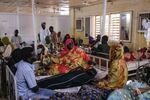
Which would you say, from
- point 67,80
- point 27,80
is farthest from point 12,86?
point 67,80

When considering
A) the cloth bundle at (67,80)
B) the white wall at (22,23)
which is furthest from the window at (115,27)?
the cloth bundle at (67,80)

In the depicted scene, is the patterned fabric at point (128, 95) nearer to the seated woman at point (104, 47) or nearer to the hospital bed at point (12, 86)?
the hospital bed at point (12, 86)

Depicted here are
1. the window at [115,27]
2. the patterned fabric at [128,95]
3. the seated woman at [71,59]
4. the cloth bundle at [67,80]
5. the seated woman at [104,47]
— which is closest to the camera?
the patterned fabric at [128,95]

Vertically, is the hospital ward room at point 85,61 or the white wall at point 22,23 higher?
the white wall at point 22,23

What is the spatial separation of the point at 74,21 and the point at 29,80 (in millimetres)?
7558

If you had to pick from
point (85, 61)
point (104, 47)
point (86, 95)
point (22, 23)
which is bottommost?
point (86, 95)

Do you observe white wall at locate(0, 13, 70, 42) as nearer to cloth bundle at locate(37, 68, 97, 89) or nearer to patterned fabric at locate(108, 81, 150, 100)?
cloth bundle at locate(37, 68, 97, 89)

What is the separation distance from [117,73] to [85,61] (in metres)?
1.29

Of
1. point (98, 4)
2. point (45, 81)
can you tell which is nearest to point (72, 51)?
point (45, 81)

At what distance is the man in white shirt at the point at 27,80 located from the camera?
2.76m

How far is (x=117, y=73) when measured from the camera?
10.2 feet

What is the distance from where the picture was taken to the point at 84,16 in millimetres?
9320

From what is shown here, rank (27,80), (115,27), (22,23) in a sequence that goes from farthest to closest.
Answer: (22,23), (115,27), (27,80)

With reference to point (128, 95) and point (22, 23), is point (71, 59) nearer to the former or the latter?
point (128, 95)
